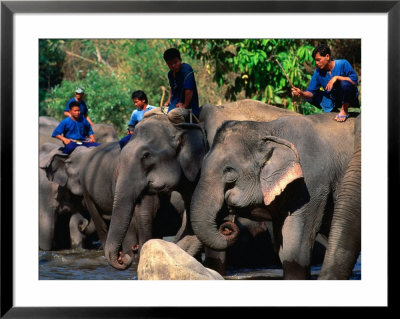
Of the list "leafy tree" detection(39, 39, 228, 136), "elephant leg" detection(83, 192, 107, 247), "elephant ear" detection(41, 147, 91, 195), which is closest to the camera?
"elephant leg" detection(83, 192, 107, 247)

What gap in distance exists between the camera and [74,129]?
535 inches

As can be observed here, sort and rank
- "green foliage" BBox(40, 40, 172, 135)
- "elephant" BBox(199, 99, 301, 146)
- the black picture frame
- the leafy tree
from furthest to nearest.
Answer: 1. "green foliage" BBox(40, 40, 172, 135)
2. the leafy tree
3. "elephant" BBox(199, 99, 301, 146)
4. the black picture frame

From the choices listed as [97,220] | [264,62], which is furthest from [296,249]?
[264,62]

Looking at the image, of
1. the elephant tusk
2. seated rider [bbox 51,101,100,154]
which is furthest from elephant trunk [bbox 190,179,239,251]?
seated rider [bbox 51,101,100,154]

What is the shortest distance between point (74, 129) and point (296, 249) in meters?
4.64

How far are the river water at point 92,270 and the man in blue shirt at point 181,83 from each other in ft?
5.70

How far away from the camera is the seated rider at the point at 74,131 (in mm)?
13469

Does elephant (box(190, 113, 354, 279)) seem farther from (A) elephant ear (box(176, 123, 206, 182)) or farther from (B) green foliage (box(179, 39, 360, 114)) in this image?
(B) green foliage (box(179, 39, 360, 114))

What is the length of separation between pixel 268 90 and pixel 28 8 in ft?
20.2

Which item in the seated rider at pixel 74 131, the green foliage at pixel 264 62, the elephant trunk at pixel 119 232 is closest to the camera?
the elephant trunk at pixel 119 232

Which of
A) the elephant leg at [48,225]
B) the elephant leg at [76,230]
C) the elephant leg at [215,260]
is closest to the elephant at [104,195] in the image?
the elephant leg at [76,230]

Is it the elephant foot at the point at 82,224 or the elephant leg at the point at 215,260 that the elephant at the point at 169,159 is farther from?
the elephant foot at the point at 82,224

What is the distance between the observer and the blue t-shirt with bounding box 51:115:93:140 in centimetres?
1348

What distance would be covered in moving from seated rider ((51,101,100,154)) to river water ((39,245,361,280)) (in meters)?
1.39
